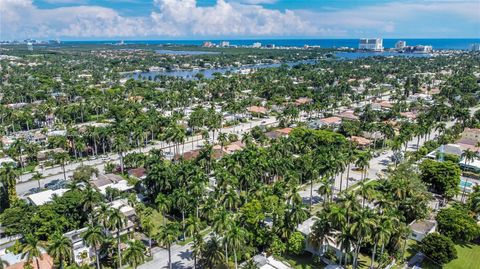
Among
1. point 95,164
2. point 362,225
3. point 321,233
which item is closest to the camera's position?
point 362,225

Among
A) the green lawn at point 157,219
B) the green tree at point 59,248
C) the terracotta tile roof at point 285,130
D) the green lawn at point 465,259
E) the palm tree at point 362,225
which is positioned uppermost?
the palm tree at point 362,225

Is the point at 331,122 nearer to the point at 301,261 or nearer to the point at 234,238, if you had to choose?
the point at 301,261

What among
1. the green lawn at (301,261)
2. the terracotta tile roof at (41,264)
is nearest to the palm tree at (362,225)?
the green lawn at (301,261)

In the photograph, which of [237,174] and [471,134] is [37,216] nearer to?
[237,174]

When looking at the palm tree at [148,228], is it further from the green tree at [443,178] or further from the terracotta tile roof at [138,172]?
the green tree at [443,178]

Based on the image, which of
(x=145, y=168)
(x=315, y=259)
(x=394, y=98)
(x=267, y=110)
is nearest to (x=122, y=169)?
(x=145, y=168)

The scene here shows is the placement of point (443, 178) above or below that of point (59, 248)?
below

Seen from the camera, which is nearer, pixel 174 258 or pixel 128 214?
pixel 174 258

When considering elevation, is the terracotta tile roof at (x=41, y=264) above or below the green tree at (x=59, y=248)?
below

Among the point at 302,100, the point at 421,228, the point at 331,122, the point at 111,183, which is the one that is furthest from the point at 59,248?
the point at 302,100
